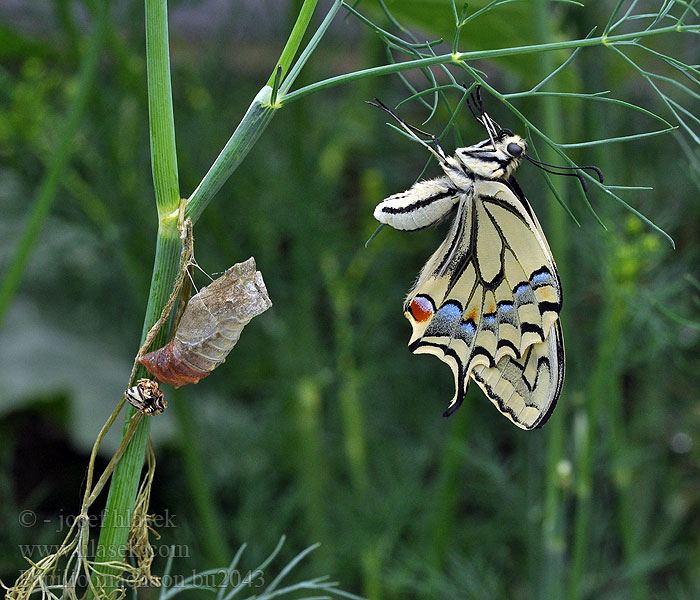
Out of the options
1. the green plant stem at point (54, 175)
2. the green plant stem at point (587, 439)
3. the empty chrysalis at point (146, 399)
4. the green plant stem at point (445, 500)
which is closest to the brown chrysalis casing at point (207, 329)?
the empty chrysalis at point (146, 399)

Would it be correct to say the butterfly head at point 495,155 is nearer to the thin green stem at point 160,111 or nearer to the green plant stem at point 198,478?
the thin green stem at point 160,111

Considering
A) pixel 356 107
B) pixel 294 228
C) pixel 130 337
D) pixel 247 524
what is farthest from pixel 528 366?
pixel 130 337

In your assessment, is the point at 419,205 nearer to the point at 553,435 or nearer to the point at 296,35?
the point at 296,35

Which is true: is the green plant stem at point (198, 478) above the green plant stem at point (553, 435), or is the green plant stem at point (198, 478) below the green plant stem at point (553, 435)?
below

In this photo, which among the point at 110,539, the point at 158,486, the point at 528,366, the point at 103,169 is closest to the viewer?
the point at 110,539

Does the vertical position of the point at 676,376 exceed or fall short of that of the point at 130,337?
it exceeds it

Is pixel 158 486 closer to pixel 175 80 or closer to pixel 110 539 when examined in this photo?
pixel 175 80

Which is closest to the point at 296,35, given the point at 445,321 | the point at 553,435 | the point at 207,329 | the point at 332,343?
the point at 207,329
